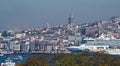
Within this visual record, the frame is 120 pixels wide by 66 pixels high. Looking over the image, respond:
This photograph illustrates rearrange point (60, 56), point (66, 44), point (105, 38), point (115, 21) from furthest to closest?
point (115, 21), point (66, 44), point (105, 38), point (60, 56)

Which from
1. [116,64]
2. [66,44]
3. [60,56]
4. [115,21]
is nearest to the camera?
[116,64]

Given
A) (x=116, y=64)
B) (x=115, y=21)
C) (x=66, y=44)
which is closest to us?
(x=116, y=64)

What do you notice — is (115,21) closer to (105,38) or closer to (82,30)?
(82,30)

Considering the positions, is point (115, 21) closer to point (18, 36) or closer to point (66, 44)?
point (18, 36)

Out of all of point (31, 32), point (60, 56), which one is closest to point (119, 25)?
point (31, 32)

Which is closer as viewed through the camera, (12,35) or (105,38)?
(105,38)

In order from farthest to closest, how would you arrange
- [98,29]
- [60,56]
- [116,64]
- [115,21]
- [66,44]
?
1. [115,21]
2. [98,29]
3. [66,44]
4. [60,56]
5. [116,64]

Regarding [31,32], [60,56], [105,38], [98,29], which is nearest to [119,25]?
[98,29]

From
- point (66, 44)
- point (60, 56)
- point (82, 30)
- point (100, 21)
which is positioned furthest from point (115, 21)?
point (60, 56)

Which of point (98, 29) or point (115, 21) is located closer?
point (98, 29)
